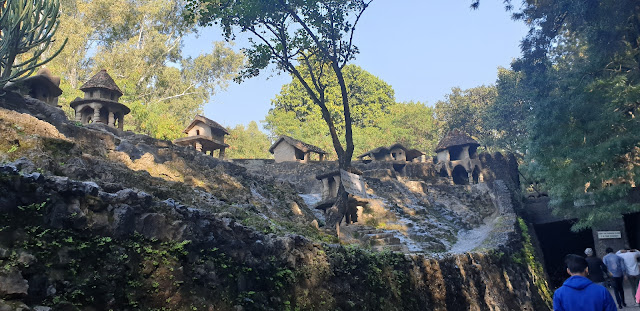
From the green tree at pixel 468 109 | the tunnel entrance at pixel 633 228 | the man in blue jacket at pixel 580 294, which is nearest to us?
the man in blue jacket at pixel 580 294

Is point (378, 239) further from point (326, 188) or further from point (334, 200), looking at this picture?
point (326, 188)

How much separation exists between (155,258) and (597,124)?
1658cm

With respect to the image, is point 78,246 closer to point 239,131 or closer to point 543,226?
point 543,226

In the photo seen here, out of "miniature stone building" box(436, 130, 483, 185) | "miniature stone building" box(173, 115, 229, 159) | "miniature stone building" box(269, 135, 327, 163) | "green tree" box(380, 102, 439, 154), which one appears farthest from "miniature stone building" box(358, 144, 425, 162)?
"miniature stone building" box(173, 115, 229, 159)

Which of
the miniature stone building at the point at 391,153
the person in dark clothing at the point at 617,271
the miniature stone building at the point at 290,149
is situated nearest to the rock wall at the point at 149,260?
the person in dark clothing at the point at 617,271

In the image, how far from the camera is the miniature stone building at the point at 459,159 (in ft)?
140

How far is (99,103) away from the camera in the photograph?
91.7ft

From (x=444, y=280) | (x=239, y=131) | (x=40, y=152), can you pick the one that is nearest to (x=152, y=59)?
(x=239, y=131)

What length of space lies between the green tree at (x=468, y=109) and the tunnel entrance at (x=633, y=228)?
30861 millimetres

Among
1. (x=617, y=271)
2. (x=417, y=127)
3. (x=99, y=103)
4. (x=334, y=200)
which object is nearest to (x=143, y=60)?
(x=99, y=103)

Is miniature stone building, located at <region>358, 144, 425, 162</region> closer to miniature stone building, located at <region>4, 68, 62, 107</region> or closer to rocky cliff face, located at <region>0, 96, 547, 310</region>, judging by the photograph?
miniature stone building, located at <region>4, 68, 62, 107</region>

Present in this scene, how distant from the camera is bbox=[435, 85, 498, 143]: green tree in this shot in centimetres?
5562

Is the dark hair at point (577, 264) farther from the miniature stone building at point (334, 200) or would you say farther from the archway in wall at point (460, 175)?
the archway in wall at point (460, 175)

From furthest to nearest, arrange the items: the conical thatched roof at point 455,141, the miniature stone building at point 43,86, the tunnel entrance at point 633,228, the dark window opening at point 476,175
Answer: the conical thatched roof at point 455,141
the dark window opening at point 476,175
the miniature stone building at point 43,86
the tunnel entrance at point 633,228
